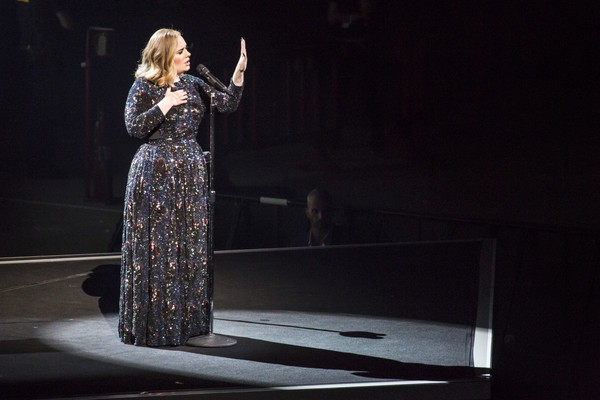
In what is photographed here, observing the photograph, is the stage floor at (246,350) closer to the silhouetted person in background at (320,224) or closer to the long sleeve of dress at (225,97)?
the long sleeve of dress at (225,97)

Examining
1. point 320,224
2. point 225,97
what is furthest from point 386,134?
point 225,97

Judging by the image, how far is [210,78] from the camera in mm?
2438

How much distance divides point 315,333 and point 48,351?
88cm

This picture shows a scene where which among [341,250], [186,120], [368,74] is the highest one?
[368,74]

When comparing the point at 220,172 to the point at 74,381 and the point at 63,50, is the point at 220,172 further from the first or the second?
the point at 74,381

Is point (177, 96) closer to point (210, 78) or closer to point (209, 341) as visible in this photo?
point (210, 78)

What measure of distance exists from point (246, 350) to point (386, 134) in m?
3.85

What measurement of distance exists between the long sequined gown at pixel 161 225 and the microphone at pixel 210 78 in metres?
0.08

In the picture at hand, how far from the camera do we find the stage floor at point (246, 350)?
2092mm

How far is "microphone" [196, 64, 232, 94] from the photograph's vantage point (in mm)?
2385

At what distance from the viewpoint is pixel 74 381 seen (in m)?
2.11

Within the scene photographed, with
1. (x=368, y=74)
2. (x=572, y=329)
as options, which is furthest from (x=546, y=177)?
(x=368, y=74)

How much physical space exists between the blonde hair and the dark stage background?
2.34m

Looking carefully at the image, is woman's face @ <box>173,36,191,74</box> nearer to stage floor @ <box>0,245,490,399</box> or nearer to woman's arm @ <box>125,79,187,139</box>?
woman's arm @ <box>125,79,187,139</box>
